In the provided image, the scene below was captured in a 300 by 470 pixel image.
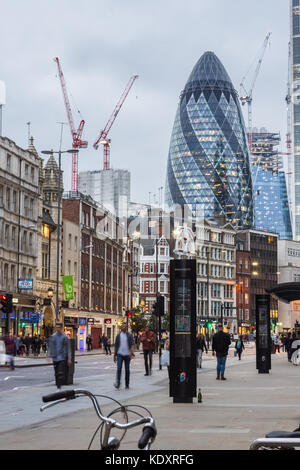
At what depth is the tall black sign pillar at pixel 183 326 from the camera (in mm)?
18328

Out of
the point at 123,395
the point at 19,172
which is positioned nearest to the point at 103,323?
the point at 19,172

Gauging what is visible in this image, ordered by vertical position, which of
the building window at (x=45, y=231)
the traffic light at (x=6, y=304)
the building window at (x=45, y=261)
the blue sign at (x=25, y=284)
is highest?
the building window at (x=45, y=231)

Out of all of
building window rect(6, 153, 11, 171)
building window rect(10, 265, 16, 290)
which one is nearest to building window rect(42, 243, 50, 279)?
building window rect(10, 265, 16, 290)

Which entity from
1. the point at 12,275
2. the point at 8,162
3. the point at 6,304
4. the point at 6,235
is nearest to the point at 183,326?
the point at 6,304

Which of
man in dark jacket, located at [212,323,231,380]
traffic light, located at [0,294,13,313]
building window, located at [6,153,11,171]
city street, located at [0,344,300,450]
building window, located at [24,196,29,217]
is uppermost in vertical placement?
building window, located at [6,153,11,171]

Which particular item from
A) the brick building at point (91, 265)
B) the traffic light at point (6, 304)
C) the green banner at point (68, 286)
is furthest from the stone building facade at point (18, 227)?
the traffic light at point (6, 304)

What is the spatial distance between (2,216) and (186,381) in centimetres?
5256

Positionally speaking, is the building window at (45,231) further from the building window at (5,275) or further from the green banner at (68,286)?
the building window at (5,275)

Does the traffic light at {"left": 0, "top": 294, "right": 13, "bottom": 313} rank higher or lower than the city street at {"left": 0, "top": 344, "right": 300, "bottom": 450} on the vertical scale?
higher

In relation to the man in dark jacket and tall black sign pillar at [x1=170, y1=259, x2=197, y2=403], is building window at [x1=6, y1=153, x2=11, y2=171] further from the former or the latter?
tall black sign pillar at [x1=170, y1=259, x2=197, y2=403]

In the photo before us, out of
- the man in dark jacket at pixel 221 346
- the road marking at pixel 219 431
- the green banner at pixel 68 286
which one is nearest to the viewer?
the road marking at pixel 219 431

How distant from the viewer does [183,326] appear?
1834 centimetres

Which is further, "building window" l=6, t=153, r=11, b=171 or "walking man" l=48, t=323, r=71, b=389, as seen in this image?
"building window" l=6, t=153, r=11, b=171

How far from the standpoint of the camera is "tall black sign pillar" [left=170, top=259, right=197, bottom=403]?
18328mm
